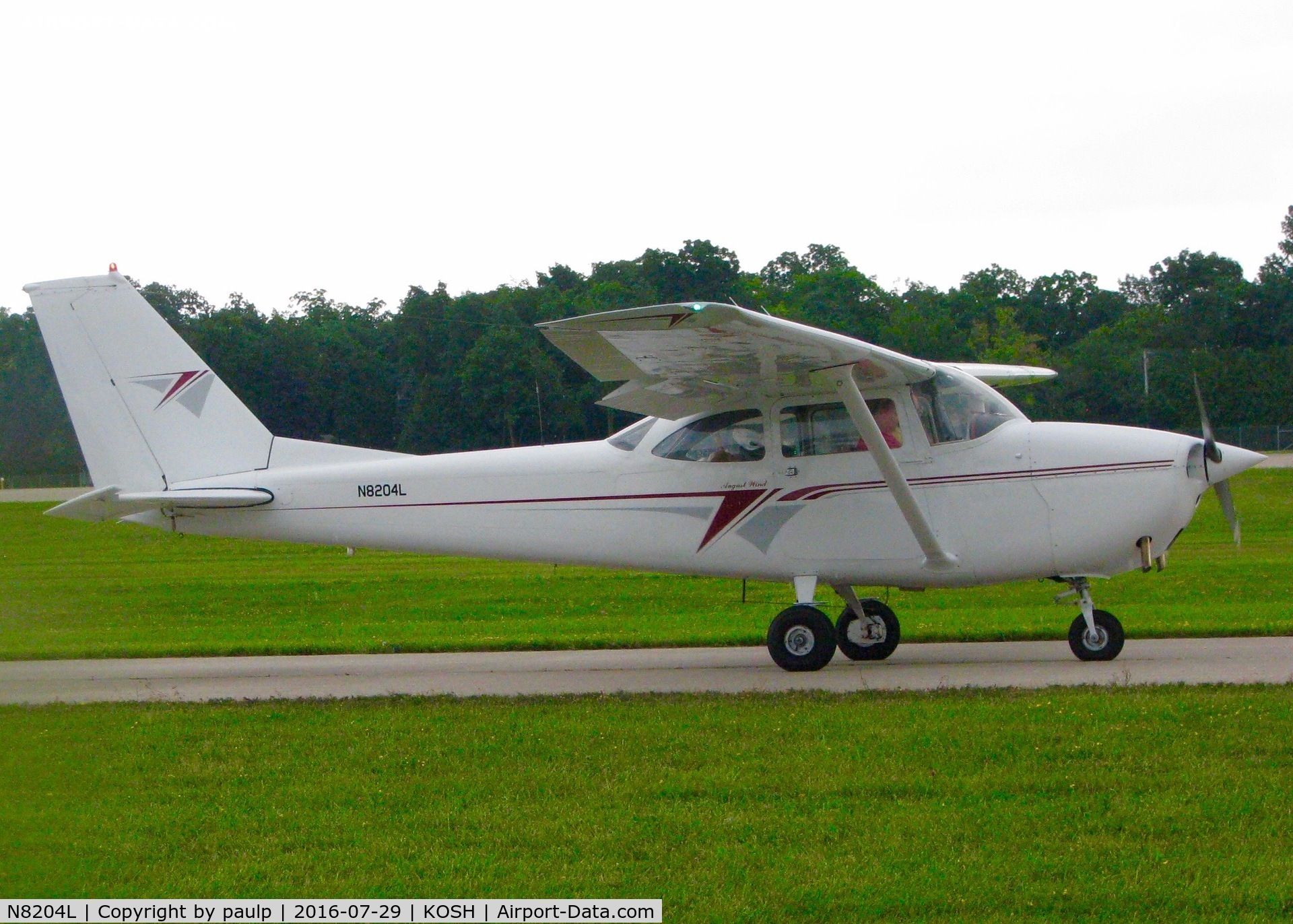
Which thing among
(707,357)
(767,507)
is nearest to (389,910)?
(707,357)

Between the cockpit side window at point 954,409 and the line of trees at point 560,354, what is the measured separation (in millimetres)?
7842

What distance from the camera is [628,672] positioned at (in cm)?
1230

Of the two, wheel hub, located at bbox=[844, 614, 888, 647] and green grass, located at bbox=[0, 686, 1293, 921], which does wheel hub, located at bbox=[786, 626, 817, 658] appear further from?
green grass, located at bbox=[0, 686, 1293, 921]

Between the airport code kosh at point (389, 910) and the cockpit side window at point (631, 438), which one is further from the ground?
the cockpit side window at point (631, 438)

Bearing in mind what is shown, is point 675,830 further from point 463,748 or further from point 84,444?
point 84,444

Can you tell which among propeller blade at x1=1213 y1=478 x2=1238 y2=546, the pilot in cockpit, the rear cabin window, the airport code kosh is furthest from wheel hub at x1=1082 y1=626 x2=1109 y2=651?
the airport code kosh

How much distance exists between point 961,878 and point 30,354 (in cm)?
791

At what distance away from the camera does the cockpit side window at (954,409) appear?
11891mm

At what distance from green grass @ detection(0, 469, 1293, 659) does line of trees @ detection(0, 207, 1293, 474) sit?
3.56 meters

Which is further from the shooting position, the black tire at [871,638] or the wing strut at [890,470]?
the black tire at [871,638]

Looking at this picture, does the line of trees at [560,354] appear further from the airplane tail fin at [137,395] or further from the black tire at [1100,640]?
the black tire at [1100,640]

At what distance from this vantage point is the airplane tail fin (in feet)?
41.3

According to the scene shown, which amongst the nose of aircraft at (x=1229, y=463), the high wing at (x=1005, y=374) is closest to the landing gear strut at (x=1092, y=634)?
the nose of aircraft at (x=1229, y=463)

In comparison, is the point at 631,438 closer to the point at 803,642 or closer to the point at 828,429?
the point at 828,429
